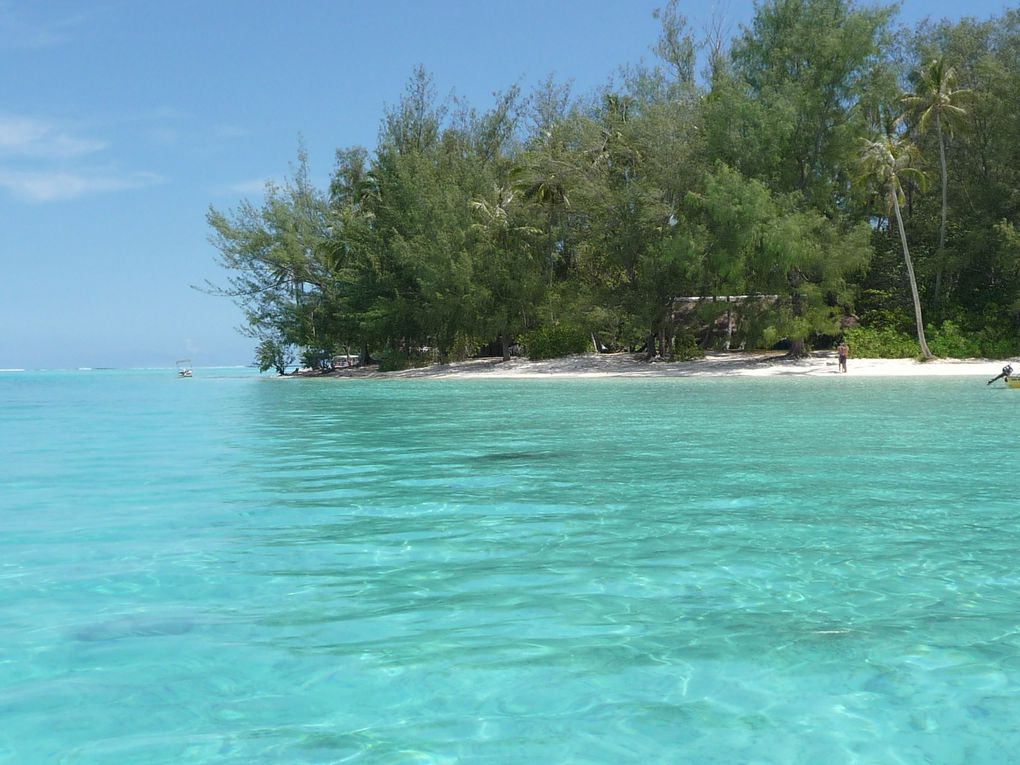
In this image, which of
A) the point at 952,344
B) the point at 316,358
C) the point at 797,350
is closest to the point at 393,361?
the point at 316,358

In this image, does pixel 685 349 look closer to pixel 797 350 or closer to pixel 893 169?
pixel 797 350

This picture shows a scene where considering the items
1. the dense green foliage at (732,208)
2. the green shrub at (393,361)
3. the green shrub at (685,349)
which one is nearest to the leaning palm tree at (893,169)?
the dense green foliage at (732,208)

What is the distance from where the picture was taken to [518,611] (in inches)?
217

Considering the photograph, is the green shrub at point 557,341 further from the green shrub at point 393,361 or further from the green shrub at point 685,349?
the green shrub at point 393,361

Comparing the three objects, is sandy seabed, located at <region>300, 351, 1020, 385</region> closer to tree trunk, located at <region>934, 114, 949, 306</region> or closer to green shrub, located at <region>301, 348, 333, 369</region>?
tree trunk, located at <region>934, 114, 949, 306</region>

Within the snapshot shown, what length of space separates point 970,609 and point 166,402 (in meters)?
29.7

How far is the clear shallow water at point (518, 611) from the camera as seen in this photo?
388 cm

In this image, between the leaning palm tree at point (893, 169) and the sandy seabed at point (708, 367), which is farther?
the leaning palm tree at point (893, 169)

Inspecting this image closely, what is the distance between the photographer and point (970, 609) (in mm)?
→ 5477

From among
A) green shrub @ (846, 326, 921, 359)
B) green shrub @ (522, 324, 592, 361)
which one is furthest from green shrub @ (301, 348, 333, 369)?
green shrub @ (846, 326, 921, 359)

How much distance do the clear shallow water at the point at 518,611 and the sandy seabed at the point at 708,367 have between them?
93.6ft

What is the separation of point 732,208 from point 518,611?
37391mm

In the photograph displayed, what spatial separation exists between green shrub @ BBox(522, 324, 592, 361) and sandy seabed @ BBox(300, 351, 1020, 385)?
78 centimetres

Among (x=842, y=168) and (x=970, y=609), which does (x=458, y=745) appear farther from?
(x=842, y=168)
